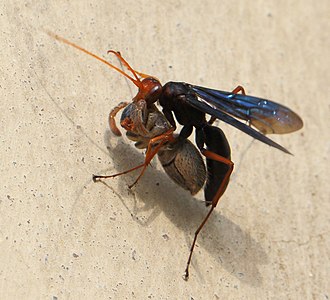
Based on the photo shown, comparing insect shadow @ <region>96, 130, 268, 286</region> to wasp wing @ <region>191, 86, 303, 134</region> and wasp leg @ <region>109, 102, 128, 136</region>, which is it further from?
wasp wing @ <region>191, 86, 303, 134</region>

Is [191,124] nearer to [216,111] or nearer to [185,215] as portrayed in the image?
[216,111]

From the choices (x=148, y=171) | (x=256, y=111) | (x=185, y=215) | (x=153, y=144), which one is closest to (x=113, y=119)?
(x=153, y=144)

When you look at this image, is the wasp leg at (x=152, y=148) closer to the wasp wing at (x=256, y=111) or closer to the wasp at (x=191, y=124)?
the wasp at (x=191, y=124)

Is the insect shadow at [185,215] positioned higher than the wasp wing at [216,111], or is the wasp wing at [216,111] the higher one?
the wasp wing at [216,111]

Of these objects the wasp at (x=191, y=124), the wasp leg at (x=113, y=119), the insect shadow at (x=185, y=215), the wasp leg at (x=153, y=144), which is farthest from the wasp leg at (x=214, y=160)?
the wasp leg at (x=113, y=119)

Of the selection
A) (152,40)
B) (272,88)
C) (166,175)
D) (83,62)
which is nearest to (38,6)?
(83,62)

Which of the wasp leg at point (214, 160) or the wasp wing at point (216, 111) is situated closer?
the wasp wing at point (216, 111)

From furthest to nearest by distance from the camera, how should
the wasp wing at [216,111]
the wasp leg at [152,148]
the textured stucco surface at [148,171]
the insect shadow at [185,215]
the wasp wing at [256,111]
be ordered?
the wasp wing at [256,111]
the insect shadow at [185,215]
the wasp leg at [152,148]
the wasp wing at [216,111]
the textured stucco surface at [148,171]

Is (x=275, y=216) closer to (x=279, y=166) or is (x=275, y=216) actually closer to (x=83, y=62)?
(x=279, y=166)
